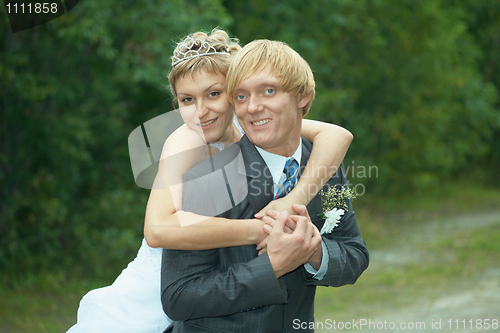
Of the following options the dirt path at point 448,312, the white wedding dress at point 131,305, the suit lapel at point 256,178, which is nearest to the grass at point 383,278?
the dirt path at point 448,312

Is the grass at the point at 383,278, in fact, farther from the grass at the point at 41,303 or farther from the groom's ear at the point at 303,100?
the groom's ear at the point at 303,100

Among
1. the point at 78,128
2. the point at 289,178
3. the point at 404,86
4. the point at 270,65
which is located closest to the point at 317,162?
the point at 289,178

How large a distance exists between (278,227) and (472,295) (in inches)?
309

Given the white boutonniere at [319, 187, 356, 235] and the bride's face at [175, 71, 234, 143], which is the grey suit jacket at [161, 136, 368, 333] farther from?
the bride's face at [175, 71, 234, 143]

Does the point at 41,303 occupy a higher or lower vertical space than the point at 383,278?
lower

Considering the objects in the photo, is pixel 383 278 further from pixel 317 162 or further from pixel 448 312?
pixel 317 162

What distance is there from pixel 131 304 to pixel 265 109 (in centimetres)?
149

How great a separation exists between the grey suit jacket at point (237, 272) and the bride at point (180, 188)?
0.23 ft

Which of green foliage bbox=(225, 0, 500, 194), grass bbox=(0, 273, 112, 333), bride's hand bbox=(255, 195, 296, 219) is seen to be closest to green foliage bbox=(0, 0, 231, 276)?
grass bbox=(0, 273, 112, 333)

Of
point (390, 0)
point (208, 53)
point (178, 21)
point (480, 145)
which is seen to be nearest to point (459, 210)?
point (480, 145)

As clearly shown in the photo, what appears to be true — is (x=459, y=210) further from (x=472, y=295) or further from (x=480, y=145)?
(x=472, y=295)

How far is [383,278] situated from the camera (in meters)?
9.86

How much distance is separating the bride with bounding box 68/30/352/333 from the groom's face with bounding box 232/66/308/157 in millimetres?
270

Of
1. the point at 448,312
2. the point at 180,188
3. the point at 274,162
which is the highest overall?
the point at 274,162
